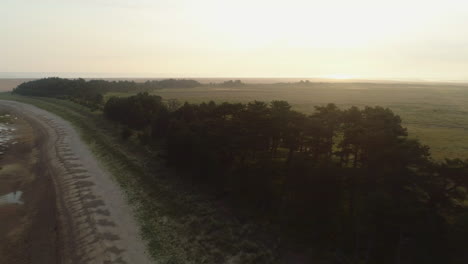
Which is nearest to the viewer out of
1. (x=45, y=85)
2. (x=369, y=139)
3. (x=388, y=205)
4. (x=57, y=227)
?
(x=388, y=205)

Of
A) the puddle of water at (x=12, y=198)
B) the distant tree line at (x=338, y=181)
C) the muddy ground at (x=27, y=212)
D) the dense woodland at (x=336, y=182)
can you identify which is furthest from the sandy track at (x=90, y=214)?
the distant tree line at (x=338, y=181)

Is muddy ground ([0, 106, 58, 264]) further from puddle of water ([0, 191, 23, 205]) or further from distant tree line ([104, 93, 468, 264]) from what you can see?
distant tree line ([104, 93, 468, 264])

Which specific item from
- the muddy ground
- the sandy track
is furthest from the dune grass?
the muddy ground

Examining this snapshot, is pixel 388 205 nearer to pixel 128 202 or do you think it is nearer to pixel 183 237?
pixel 183 237

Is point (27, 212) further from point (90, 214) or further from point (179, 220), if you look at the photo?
point (179, 220)

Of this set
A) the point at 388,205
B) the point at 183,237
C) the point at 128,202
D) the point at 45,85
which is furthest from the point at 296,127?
the point at 45,85

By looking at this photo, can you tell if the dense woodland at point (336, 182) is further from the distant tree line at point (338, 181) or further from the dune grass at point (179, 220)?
the dune grass at point (179, 220)

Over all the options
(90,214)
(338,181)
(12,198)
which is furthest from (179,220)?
(12,198)

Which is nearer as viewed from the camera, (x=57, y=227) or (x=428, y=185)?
(x=428, y=185)
